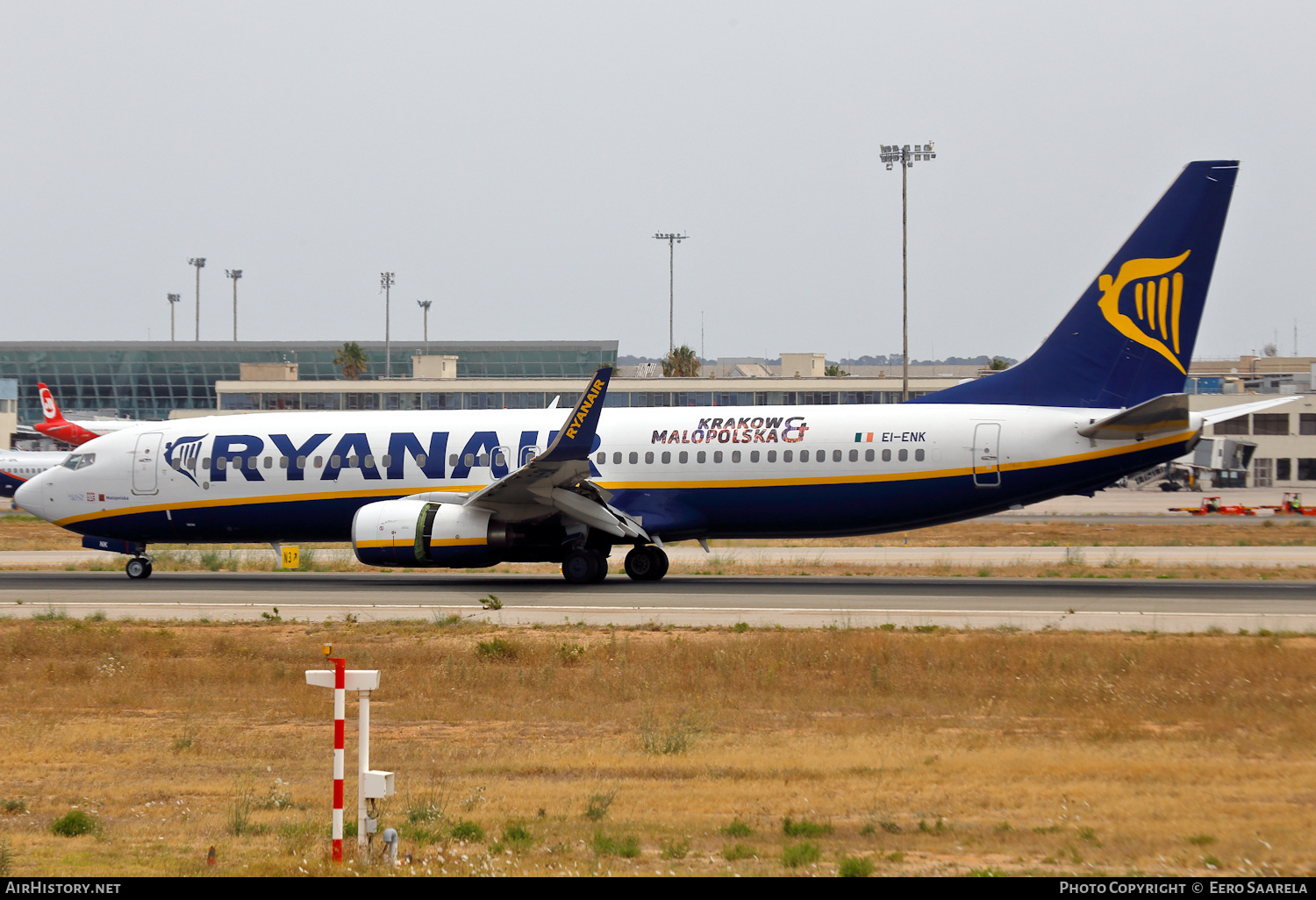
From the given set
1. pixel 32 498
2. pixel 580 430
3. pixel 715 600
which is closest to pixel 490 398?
pixel 32 498

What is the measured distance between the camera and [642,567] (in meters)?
25.1

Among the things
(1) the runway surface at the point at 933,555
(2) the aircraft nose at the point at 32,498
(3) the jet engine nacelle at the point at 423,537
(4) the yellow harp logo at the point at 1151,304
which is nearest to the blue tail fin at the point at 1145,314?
(4) the yellow harp logo at the point at 1151,304

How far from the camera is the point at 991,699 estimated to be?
42.4ft

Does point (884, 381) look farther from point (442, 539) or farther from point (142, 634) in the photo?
point (142, 634)

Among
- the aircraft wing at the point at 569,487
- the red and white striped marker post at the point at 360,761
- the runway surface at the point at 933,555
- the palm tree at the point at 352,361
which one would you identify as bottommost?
the runway surface at the point at 933,555

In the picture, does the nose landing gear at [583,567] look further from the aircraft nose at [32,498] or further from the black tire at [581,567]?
the aircraft nose at [32,498]

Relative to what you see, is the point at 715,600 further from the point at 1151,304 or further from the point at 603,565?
the point at 1151,304

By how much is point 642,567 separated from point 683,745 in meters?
14.4

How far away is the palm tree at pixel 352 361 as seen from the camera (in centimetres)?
8588

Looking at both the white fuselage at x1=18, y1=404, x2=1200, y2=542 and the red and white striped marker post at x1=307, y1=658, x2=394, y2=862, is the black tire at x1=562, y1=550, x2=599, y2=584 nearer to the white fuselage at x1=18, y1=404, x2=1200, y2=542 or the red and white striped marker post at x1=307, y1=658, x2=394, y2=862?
the white fuselage at x1=18, y1=404, x2=1200, y2=542

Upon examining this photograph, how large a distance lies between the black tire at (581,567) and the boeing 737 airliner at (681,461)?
Result: 0.04 m

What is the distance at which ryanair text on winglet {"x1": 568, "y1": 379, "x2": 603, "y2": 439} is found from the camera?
70.8 feet

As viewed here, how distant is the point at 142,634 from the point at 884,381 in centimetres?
5284
